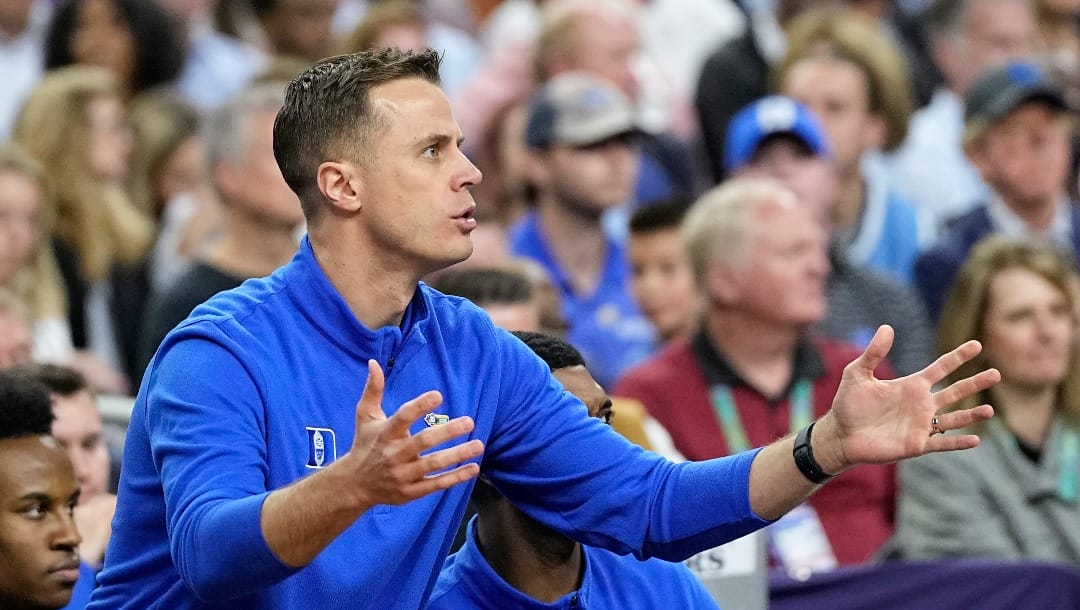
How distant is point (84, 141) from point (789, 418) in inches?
129

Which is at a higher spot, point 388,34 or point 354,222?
point 388,34

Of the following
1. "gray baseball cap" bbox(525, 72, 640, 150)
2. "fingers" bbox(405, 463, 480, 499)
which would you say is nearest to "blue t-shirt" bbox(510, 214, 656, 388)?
"gray baseball cap" bbox(525, 72, 640, 150)

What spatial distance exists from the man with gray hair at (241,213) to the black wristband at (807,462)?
2.95 metres

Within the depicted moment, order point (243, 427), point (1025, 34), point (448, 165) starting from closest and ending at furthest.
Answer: point (243, 427)
point (448, 165)
point (1025, 34)

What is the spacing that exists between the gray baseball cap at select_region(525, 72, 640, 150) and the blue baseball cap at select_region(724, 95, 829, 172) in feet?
1.50

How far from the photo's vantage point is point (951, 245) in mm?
7496

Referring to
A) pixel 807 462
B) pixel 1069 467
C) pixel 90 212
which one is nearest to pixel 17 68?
pixel 90 212

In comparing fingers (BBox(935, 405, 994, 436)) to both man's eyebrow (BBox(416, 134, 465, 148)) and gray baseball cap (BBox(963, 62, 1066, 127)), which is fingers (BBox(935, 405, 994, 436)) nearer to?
man's eyebrow (BBox(416, 134, 465, 148))

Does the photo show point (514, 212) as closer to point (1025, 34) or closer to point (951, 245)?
point (951, 245)

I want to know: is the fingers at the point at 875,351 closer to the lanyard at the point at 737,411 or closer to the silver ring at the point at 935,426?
the silver ring at the point at 935,426

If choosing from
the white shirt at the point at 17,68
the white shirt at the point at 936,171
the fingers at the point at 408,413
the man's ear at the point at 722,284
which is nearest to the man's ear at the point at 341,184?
the fingers at the point at 408,413

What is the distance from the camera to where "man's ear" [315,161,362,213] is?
10.5ft

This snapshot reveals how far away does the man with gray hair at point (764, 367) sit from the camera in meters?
5.90

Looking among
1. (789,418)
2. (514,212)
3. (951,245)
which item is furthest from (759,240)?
(514,212)
